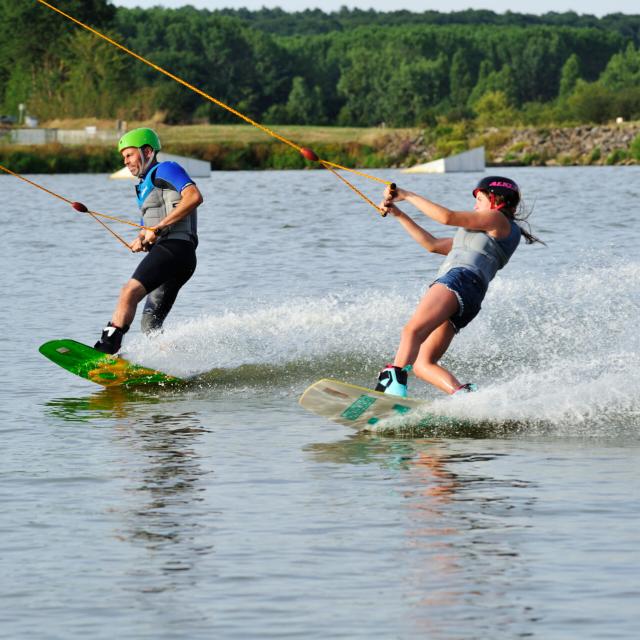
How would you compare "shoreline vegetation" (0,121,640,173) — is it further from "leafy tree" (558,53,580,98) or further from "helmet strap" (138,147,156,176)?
"helmet strap" (138,147,156,176)

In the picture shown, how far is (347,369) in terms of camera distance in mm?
Answer: 12422

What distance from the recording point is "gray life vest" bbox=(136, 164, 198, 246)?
446 inches

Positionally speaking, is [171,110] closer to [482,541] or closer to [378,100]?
[378,100]

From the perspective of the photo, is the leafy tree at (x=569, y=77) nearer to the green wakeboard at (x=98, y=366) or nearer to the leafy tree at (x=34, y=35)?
the leafy tree at (x=34, y=35)

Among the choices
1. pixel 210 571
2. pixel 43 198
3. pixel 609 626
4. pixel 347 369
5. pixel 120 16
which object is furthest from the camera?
pixel 120 16

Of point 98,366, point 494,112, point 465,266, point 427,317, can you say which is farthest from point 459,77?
point 427,317

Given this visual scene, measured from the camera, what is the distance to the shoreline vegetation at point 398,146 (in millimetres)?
90562

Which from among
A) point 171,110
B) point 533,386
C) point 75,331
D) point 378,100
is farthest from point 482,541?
point 378,100

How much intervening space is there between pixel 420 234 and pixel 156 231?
286cm

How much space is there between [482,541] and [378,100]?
147473 millimetres

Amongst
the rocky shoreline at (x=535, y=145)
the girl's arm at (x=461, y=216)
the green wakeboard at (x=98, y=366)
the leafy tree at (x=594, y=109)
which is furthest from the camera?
the leafy tree at (x=594, y=109)

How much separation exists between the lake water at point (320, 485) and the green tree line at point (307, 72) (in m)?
84.4

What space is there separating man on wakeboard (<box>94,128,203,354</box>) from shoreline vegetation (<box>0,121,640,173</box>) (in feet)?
231

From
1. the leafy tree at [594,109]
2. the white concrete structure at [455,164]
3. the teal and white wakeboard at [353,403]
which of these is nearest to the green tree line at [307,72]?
the leafy tree at [594,109]
